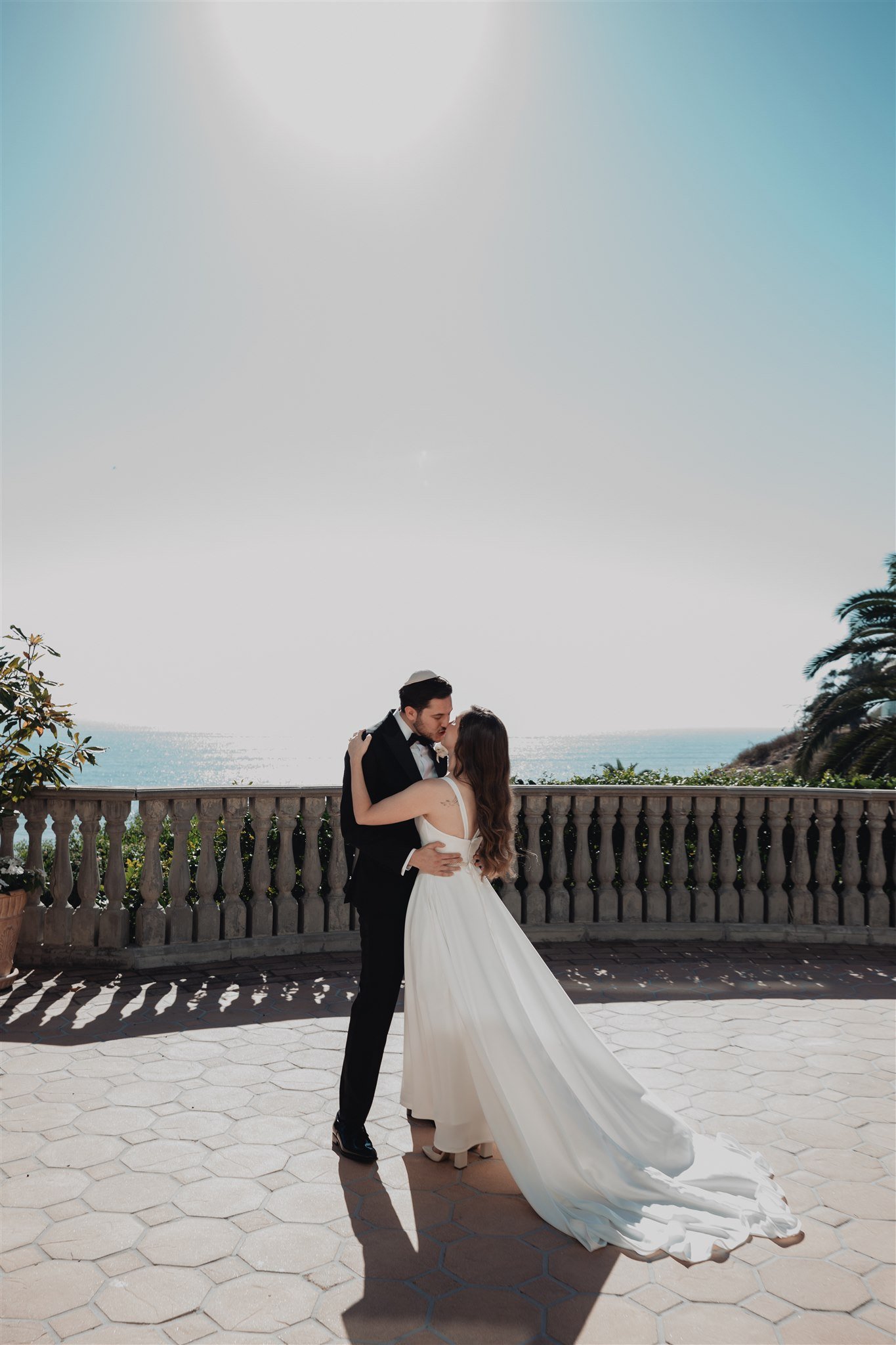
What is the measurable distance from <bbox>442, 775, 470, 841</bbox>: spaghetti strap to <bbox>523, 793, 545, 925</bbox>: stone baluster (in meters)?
3.53

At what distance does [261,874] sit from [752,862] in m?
4.11

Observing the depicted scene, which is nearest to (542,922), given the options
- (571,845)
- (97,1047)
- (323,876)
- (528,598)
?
(571,845)

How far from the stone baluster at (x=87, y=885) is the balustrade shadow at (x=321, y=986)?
11.1 inches

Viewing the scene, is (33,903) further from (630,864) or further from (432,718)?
(630,864)

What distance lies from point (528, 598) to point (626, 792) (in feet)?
552

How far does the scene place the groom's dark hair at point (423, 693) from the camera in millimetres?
3873

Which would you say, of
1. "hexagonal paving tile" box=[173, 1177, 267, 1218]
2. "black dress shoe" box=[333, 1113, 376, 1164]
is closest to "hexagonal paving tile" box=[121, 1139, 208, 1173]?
"hexagonal paving tile" box=[173, 1177, 267, 1218]

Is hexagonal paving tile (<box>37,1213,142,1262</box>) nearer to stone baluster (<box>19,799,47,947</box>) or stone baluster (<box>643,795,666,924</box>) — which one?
stone baluster (<box>19,799,47,947</box>)

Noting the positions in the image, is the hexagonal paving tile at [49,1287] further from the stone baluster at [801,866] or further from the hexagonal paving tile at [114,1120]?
the stone baluster at [801,866]

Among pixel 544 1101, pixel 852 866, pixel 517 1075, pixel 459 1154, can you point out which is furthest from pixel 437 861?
pixel 852 866

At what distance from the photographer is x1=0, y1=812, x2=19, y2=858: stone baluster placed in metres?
6.39

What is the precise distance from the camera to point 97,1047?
489 cm

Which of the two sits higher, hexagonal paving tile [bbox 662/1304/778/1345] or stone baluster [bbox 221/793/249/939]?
stone baluster [bbox 221/793/249/939]

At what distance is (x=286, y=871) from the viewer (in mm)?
6852
